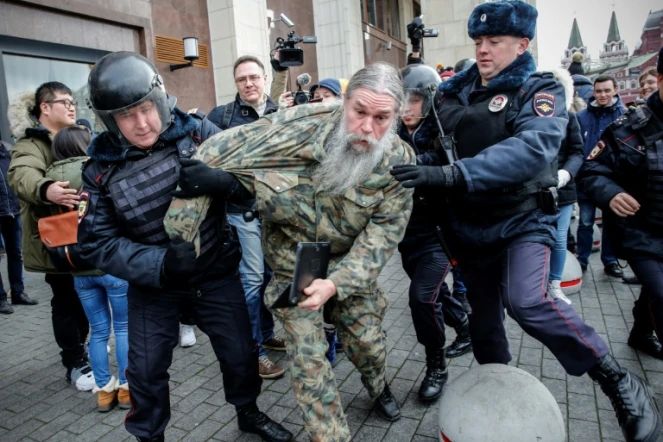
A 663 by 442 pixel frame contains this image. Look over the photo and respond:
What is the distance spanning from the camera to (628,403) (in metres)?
2.33

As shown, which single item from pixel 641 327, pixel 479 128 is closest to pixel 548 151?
pixel 479 128

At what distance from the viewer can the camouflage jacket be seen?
2.46 metres

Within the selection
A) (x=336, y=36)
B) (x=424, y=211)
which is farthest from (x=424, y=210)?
(x=336, y=36)

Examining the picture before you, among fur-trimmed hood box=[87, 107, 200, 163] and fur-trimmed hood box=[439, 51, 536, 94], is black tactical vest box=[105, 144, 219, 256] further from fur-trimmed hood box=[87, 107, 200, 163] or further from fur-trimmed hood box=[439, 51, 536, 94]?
fur-trimmed hood box=[439, 51, 536, 94]

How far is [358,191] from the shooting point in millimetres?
2531

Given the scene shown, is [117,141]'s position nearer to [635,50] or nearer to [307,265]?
[307,265]

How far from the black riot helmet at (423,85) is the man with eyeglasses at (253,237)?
1.38m

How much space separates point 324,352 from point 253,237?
146 cm

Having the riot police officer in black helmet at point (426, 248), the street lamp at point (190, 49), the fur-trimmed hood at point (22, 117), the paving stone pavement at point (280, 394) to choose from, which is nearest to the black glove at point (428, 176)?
the riot police officer in black helmet at point (426, 248)

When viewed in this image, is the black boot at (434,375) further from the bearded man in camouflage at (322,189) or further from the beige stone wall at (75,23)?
the beige stone wall at (75,23)

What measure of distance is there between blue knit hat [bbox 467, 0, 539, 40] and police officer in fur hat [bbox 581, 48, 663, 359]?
3.18ft

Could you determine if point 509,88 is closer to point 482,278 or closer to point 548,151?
point 548,151

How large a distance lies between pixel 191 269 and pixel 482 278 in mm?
1667

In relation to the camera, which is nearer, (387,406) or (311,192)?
(311,192)
